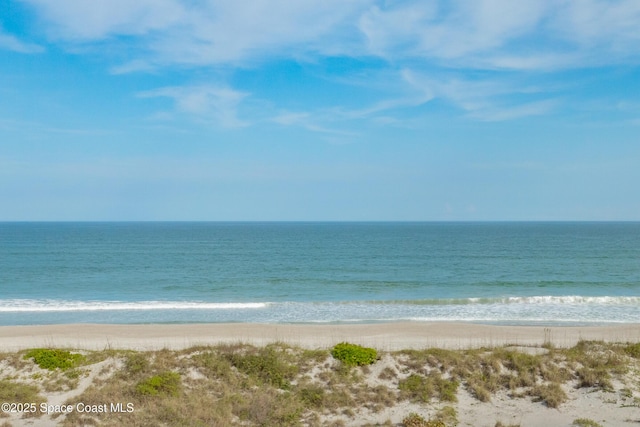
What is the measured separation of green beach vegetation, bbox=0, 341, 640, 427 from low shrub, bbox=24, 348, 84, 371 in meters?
0.03

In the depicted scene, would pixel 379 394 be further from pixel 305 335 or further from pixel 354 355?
pixel 305 335

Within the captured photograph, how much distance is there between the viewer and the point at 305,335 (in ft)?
84.3

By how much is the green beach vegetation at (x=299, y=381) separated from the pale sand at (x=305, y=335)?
4.04m

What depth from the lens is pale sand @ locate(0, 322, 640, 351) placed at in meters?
22.8

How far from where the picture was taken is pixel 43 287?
153 feet

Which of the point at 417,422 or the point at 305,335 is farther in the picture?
the point at 305,335

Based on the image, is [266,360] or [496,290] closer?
[266,360]

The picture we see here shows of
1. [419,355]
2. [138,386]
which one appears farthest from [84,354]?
[419,355]

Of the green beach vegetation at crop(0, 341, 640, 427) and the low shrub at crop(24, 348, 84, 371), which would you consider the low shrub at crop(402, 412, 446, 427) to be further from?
the low shrub at crop(24, 348, 84, 371)

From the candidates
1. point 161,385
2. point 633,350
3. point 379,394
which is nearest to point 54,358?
point 161,385

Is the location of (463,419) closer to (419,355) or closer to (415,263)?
(419,355)

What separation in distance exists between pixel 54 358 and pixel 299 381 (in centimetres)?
851

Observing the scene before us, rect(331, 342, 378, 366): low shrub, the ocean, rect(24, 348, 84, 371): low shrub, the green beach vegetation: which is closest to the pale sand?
the ocean

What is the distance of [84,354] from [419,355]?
1192cm
